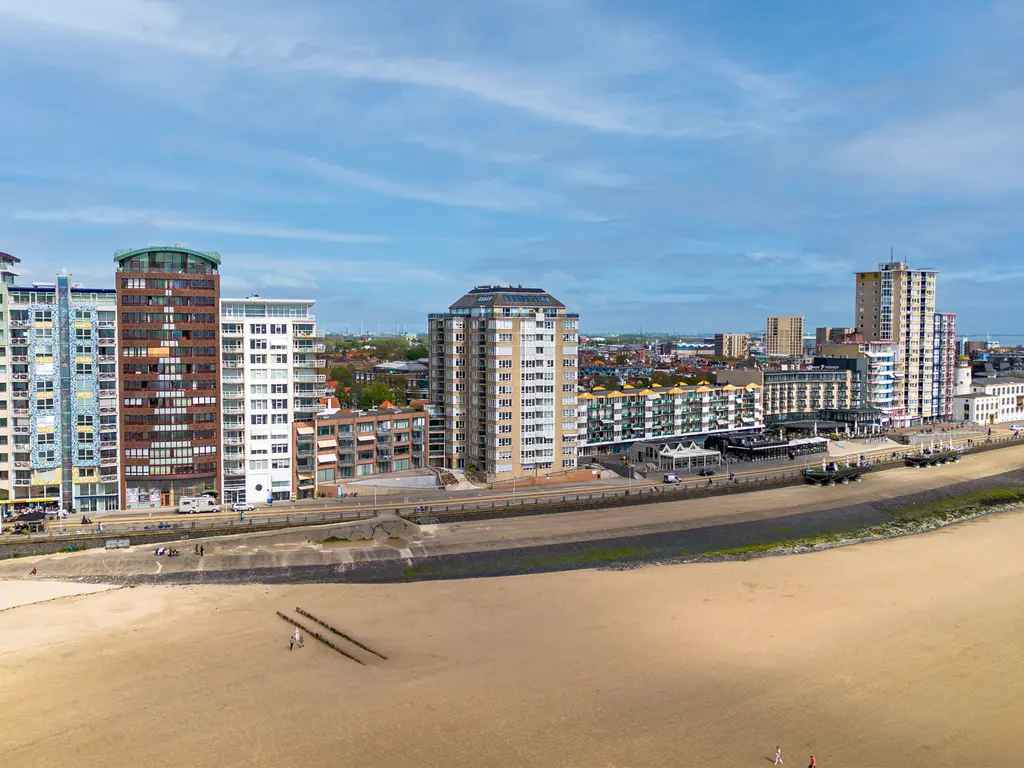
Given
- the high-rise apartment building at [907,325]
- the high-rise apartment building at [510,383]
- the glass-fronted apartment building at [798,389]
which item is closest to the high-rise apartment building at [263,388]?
the high-rise apartment building at [510,383]

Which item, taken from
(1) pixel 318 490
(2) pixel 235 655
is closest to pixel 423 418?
(1) pixel 318 490

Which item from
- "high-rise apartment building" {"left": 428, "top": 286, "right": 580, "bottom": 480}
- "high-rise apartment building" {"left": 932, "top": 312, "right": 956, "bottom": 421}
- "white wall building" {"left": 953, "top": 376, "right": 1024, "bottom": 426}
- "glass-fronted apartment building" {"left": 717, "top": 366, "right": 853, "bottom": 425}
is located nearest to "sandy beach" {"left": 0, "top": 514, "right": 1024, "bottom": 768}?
"high-rise apartment building" {"left": 428, "top": 286, "right": 580, "bottom": 480}

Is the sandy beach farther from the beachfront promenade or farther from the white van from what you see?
the white van

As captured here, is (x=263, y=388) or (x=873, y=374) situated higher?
(x=873, y=374)

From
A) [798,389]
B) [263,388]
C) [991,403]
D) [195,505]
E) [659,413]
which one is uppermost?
[263,388]

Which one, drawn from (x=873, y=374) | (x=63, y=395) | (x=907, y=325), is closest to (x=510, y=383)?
(x=63, y=395)

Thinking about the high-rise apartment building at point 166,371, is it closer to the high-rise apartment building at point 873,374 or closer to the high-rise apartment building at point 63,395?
the high-rise apartment building at point 63,395

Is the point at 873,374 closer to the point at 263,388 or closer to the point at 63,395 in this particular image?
the point at 263,388
